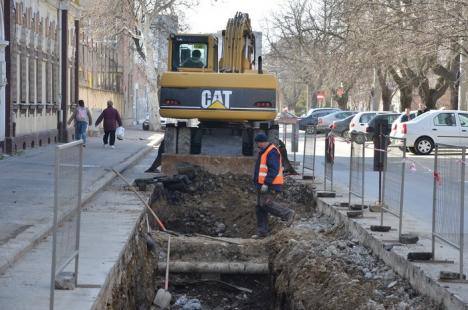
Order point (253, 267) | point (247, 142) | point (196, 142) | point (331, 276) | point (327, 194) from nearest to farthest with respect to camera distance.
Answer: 1. point (331, 276)
2. point (253, 267)
3. point (327, 194)
4. point (247, 142)
5. point (196, 142)

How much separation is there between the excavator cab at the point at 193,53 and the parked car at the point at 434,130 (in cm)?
1278

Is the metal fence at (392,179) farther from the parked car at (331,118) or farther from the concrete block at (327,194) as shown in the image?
the parked car at (331,118)

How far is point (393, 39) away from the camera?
100 ft

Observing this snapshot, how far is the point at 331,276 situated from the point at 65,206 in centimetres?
376

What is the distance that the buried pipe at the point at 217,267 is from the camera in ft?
39.9

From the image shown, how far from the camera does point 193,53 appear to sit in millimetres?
20016

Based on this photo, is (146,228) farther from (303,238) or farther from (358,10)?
(358,10)

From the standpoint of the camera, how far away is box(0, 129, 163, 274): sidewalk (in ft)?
33.4

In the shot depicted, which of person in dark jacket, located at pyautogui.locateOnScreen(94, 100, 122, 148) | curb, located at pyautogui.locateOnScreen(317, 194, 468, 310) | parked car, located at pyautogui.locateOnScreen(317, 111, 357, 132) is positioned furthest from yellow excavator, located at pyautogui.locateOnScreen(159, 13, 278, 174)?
parked car, located at pyautogui.locateOnScreen(317, 111, 357, 132)

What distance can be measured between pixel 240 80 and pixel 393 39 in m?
13.5

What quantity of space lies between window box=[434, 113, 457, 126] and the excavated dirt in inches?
541

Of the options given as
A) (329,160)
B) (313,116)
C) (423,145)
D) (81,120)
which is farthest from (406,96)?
(329,160)

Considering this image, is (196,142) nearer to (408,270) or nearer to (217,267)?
(217,267)

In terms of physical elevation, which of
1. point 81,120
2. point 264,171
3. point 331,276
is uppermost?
point 81,120
